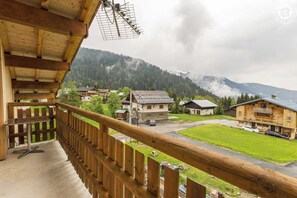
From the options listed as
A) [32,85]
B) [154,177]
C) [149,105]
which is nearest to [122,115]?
[149,105]

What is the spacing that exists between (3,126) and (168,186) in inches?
146

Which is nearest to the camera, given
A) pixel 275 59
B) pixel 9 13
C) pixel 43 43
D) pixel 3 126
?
pixel 9 13

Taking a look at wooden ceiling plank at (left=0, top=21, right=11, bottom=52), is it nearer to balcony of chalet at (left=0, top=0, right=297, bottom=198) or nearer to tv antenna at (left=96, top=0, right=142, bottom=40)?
balcony of chalet at (left=0, top=0, right=297, bottom=198)

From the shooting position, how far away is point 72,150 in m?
2.86

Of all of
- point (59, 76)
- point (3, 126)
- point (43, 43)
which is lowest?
point (3, 126)

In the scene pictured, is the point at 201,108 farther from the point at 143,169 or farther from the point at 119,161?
the point at 143,169

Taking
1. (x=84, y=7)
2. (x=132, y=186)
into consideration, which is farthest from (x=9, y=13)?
(x=132, y=186)

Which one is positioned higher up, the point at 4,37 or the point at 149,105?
the point at 4,37

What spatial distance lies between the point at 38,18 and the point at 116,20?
12.1 feet

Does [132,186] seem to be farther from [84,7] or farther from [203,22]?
[203,22]

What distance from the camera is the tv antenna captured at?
565 centimetres

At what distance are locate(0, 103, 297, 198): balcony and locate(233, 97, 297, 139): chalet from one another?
21249 mm

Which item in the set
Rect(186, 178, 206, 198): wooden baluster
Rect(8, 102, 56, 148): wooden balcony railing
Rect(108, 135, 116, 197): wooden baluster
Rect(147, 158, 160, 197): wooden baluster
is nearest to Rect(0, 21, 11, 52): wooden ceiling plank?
Rect(8, 102, 56, 148): wooden balcony railing

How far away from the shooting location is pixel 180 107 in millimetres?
35500
